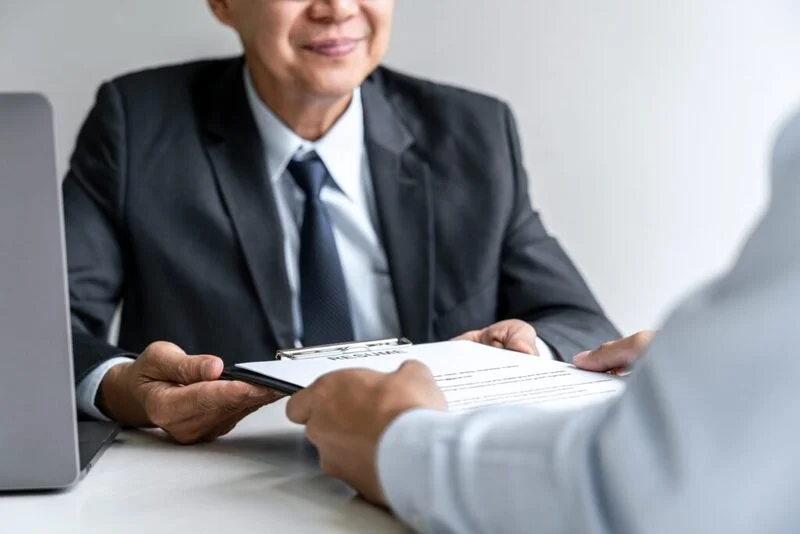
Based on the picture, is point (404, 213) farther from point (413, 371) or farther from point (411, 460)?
point (411, 460)

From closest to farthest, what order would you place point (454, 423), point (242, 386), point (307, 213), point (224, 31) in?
point (454, 423) → point (242, 386) → point (307, 213) → point (224, 31)

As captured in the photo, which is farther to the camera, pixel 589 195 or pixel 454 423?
pixel 589 195

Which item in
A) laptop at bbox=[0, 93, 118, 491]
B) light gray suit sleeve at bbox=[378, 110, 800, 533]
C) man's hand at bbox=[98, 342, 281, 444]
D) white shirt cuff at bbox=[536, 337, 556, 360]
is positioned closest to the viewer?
light gray suit sleeve at bbox=[378, 110, 800, 533]

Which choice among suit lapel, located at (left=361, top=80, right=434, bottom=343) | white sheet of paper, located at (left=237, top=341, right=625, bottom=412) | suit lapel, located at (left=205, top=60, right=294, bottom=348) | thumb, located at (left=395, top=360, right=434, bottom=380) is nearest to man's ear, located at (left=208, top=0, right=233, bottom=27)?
suit lapel, located at (left=205, top=60, right=294, bottom=348)

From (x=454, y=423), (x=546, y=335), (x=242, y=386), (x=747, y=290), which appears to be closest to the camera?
(x=747, y=290)

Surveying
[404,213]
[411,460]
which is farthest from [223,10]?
[411,460]

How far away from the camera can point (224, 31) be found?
2.26m

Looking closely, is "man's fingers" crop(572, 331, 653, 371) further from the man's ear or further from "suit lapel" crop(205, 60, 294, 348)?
the man's ear

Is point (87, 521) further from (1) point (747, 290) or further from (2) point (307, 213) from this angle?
(2) point (307, 213)

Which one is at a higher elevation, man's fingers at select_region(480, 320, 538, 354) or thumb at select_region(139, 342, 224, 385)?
thumb at select_region(139, 342, 224, 385)

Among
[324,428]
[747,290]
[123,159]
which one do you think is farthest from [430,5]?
[747,290]

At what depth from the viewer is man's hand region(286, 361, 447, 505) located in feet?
2.73

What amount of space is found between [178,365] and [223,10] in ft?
3.06

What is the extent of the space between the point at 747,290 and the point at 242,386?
0.59m
